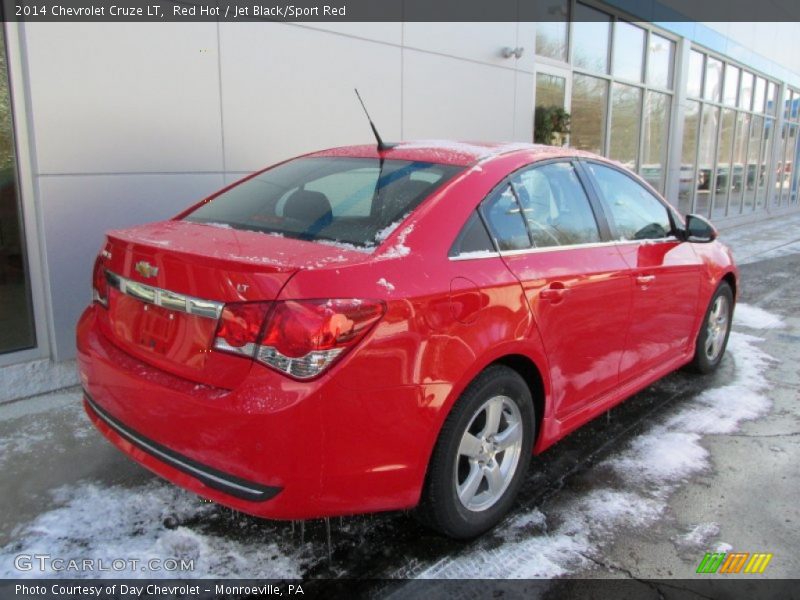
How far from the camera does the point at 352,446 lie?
6.99ft

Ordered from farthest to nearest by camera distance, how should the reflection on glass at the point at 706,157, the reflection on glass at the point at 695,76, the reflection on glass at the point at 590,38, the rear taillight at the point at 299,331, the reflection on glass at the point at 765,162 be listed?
1. the reflection on glass at the point at 765,162
2. the reflection on glass at the point at 706,157
3. the reflection on glass at the point at 695,76
4. the reflection on glass at the point at 590,38
5. the rear taillight at the point at 299,331

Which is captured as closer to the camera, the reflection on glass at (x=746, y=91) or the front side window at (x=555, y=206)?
the front side window at (x=555, y=206)

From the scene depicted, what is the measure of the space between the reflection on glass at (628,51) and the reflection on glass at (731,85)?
4750mm

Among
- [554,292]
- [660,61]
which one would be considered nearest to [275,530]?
[554,292]

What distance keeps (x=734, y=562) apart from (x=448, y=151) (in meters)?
2.11

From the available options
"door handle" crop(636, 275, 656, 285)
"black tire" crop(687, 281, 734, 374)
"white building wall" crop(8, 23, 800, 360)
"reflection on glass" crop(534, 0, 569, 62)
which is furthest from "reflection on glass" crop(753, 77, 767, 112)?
"door handle" crop(636, 275, 656, 285)

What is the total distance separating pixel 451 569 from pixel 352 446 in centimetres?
76

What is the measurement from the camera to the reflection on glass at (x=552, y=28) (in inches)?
354

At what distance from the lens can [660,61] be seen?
1258 cm

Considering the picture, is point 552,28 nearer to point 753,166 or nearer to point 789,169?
point 753,166

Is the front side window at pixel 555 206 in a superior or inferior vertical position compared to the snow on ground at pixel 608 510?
superior

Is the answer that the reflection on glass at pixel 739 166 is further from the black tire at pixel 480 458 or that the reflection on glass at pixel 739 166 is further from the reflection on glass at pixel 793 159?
the black tire at pixel 480 458

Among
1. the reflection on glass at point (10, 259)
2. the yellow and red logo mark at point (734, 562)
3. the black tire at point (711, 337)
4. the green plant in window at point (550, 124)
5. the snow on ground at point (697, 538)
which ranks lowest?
the yellow and red logo mark at point (734, 562)
